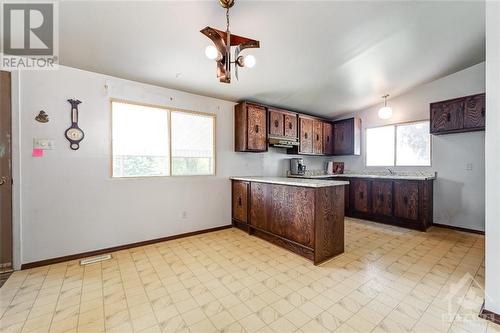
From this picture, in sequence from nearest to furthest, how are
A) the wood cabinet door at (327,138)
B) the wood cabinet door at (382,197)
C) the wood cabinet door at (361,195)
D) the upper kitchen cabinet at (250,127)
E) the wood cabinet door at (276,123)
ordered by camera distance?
the upper kitchen cabinet at (250,127) < the wood cabinet door at (382,197) < the wood cabinet door at (276,123) < the wood cabinet door at (361,195) < the wood cabinet door at (327,138)

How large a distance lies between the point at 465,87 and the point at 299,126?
2.99 meters

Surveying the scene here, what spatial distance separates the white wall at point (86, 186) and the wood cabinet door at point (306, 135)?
8.10ft

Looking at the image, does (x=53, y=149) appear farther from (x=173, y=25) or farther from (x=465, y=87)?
(x=465, y=87)

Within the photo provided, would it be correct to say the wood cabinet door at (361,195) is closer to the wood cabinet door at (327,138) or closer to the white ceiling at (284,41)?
the wood cabinet door at (327,138)

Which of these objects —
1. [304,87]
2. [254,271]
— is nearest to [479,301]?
[254,271]

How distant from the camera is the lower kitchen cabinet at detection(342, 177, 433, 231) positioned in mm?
3816

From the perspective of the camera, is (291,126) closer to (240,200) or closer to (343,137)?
(343,137)

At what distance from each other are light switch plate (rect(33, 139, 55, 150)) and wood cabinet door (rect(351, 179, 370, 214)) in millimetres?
5415

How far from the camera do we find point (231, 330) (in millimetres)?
1539

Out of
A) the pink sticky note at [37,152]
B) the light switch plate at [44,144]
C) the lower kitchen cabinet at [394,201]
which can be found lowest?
the lower kitchen cabinet at [394,201]

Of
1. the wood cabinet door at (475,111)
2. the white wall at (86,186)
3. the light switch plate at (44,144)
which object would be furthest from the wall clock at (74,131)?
the wood cabinet door at (475,111)

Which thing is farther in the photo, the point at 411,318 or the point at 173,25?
the point at 173,25

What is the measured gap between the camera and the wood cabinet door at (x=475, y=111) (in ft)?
11.3
